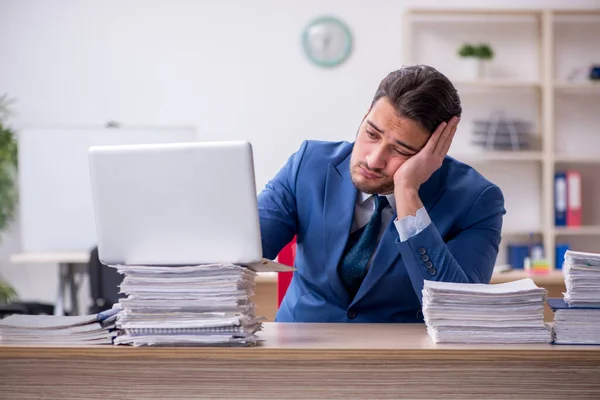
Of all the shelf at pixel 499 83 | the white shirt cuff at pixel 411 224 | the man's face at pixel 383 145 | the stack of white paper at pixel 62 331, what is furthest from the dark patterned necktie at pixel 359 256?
the shelf at pixel 499 83

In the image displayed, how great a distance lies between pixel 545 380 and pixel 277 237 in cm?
88

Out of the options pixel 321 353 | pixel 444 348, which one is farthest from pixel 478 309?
pixel 321 353

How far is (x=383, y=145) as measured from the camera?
2016 mm

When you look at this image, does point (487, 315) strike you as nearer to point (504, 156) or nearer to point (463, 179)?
point (463, 179)

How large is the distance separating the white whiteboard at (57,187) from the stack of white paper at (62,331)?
3747 mm

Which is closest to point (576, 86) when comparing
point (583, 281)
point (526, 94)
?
point (526, 94)

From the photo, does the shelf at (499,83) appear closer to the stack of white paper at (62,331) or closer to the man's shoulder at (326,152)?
the man's shoulder at (326,152)

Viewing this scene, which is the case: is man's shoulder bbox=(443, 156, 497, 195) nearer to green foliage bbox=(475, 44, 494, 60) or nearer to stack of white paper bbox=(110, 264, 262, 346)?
stack of white paper bbox=(110, 264, 262, 346)

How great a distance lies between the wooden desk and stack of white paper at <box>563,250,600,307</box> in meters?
0.10

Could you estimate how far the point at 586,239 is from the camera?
→ 19.3 feet

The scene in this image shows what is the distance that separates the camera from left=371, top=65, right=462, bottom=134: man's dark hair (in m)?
2.01

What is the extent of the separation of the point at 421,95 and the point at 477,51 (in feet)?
12.2

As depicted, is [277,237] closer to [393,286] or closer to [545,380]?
[393,286]

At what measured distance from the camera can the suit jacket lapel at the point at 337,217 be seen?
2125 millimetres
